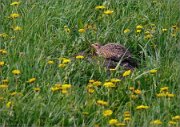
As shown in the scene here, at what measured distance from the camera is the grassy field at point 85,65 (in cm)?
395

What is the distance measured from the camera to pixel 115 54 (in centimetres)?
509

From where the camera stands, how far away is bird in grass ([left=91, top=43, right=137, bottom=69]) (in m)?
5.09

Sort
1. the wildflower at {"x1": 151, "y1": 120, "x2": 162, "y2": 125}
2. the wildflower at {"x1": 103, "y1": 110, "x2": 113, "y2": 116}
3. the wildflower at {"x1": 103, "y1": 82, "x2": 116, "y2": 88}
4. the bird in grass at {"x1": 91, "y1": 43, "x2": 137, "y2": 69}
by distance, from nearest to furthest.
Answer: the wildflower at {"x1": 151, "y1": 120, "x2": 162, "y2": 125}
the wildflower at {"x1": 103, "y1": 110, "x2": 113, "y2": 116}
the wildflower at {"x1": 103, "y1": 82, "x2": 116, "y2": 88}
the bird in grass at {"x1": 91, "y1": 43, "x2": 137, "y2": 69}

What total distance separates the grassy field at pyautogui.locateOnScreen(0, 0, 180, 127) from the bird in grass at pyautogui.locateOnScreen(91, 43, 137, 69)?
0.33 ft

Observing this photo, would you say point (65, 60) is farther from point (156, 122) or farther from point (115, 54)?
point (156, 122)

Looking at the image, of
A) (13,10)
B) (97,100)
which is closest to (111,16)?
(13,10)

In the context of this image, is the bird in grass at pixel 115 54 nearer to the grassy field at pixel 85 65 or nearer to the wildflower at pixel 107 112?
the grassy field at pixel 85 65

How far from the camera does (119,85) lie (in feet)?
14.7

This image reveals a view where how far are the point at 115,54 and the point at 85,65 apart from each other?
0.35 m

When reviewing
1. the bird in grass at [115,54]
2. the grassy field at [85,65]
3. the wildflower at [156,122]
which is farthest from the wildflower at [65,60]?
the wildflower at [156,122]

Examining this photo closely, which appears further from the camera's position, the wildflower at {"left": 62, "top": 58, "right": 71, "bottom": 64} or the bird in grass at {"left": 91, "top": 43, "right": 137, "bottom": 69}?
the bird in grass at {"left": 91, "top": 43, "right": 137, "bottom": 69}

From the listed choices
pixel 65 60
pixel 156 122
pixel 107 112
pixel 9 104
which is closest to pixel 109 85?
pixel 107 112

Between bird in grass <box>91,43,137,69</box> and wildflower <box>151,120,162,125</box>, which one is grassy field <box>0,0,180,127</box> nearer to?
wildflower <box>151,120,162,125</box>

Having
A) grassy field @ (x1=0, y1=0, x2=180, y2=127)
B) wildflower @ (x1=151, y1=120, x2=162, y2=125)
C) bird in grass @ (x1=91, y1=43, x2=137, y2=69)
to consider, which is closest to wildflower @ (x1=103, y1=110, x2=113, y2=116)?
grassy field @ (x1=0, y1=0, x2=180, y2=127)
